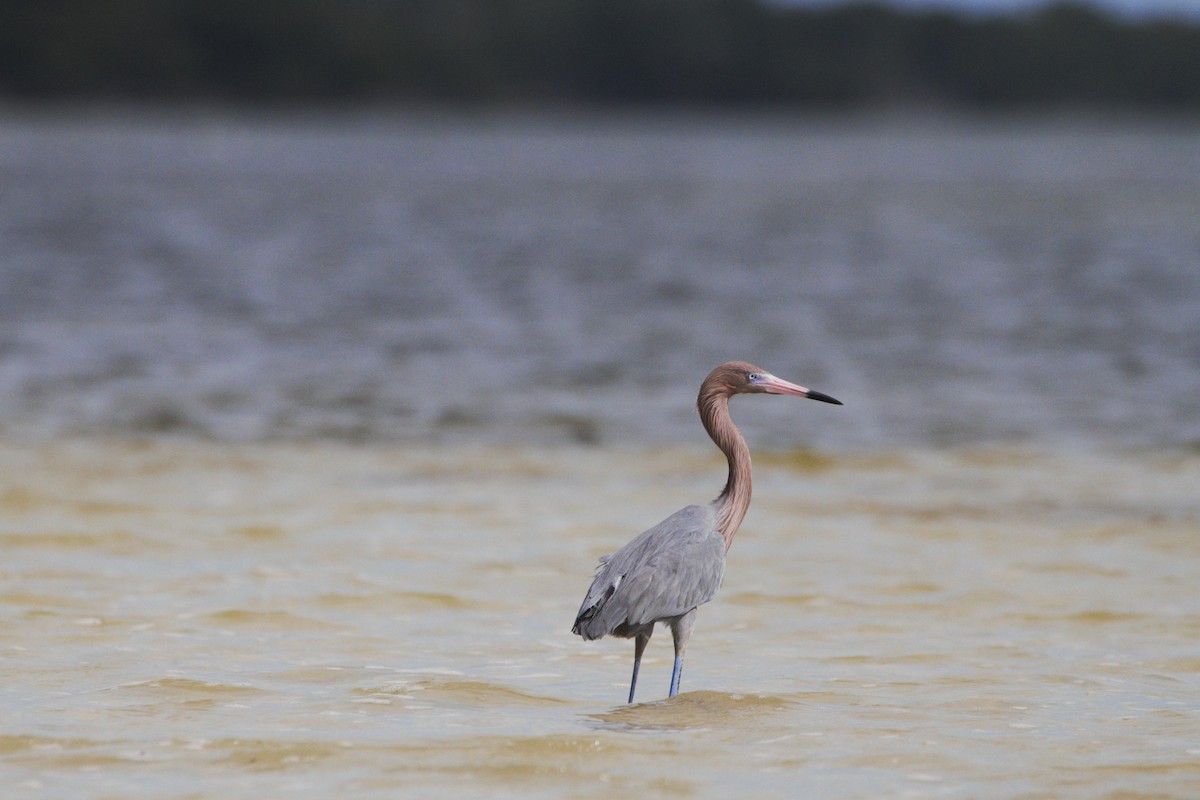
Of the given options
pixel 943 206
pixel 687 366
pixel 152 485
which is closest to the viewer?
pixel 152 485

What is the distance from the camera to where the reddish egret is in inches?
292

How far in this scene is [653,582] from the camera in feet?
24.3

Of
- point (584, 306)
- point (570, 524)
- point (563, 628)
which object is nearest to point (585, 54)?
point (584, 306)

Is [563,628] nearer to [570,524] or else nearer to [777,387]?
[777,387]

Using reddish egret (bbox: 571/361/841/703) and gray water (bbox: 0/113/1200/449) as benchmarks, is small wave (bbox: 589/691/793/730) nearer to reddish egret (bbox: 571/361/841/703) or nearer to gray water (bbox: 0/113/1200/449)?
reddish egret (bbox: 571/361/841/703)

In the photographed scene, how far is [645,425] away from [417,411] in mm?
2114

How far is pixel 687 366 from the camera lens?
19578 mm

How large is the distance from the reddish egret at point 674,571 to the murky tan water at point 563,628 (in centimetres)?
36

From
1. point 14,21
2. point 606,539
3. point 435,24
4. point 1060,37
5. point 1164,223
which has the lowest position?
point 606,539

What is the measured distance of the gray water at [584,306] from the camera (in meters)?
16.1

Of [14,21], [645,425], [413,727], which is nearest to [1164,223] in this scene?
[645,425]

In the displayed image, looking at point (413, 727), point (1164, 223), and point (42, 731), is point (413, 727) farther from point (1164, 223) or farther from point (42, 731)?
point (1164, 223)

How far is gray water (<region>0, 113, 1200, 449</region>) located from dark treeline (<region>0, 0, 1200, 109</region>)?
59.0 metres

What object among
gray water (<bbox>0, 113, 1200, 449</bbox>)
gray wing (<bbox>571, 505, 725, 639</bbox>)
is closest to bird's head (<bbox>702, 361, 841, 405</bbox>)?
gray wing (<bbox>571, 505, 725, 639</bbox>)
